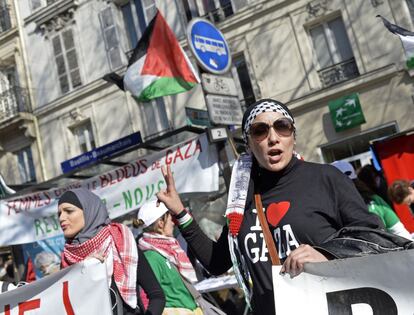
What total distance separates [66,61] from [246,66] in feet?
23.1

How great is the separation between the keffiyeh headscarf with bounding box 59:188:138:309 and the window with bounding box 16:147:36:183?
15828 mm

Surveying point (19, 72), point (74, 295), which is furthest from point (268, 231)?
point (19, 72)

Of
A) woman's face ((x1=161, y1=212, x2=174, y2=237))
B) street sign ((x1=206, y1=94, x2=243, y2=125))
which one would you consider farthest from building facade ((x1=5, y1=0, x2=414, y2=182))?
woman's face ((x1=161, y1=212, x2=174, y2=237))

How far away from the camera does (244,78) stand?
1351 centimetres

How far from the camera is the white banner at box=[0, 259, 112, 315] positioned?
2.73 meters

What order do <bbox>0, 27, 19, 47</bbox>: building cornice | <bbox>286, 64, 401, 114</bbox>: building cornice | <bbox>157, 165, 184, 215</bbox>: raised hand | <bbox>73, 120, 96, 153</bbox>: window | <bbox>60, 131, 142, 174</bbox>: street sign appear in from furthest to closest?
<bbox>0, 27, 19, 47</bbox>: building cornice < <bbox>73, 120, 96, 153</bbox>: window < <bbox>286, 64, 401, 114</bbox>: building cornice < <bbox>60, 131, 142, 174</bbox>: street sign < <bbox>157, 165, 184, 215</bbox>: raised hand

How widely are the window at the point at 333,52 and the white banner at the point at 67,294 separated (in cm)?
1033

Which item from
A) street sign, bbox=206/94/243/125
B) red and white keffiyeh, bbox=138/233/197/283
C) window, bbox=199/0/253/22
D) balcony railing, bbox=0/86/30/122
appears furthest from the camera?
balcony railing, bbox=0/86/30/122

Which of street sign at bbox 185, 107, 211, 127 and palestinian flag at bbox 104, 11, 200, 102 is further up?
palestinian flag at bbox 104, 11, 200, 102

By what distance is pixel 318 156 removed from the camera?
12.2 meters

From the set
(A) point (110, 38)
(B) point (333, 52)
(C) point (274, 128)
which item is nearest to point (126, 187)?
(C) point (274, 128)

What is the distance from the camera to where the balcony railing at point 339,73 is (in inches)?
475

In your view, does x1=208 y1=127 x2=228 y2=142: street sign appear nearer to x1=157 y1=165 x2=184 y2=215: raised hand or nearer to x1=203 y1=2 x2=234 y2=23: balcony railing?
x1=157 y1=165 x2=184 y2=215: raised hand

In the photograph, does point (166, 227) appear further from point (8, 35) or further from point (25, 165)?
point (8, 35)
